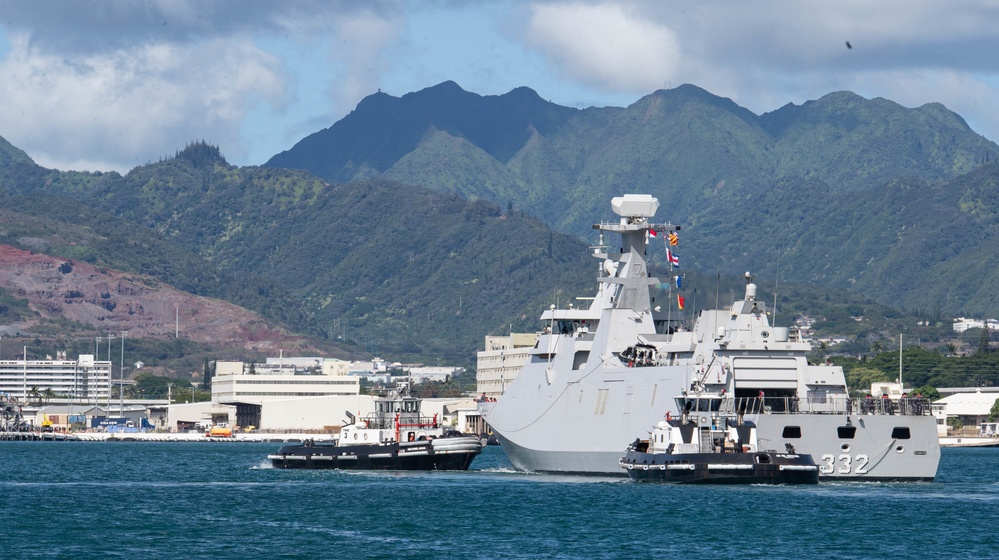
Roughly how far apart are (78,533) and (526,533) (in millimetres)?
17774

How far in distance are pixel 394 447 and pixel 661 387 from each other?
1002 inches

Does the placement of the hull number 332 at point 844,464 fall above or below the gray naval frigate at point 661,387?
below

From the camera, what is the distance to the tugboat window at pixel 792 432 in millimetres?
79062

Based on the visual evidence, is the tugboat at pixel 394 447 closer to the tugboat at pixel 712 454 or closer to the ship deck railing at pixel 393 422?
the ship deck railing at pixel 393 422

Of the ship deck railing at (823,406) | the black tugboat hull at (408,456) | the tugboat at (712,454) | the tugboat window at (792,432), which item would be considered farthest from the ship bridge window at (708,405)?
the black tugboat hull at (408,456)

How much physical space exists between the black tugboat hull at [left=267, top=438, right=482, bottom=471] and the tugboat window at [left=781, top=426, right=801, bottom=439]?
28458 millimetres

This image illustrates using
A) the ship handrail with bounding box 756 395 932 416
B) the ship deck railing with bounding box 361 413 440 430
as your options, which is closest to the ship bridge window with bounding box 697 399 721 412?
the ship handrail with bounding box 756 395 932 416

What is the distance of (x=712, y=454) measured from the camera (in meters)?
A: 77.3

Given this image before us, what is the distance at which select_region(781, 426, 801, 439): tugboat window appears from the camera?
259 ft

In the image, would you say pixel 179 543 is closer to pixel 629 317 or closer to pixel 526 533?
pixel 526 533

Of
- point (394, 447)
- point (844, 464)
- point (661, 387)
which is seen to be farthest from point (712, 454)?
point (394, 447)

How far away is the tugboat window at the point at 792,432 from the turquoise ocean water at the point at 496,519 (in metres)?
2.52

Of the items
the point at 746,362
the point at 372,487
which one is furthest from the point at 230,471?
the point at 746,362

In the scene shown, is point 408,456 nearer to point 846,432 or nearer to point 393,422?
point 393,422
